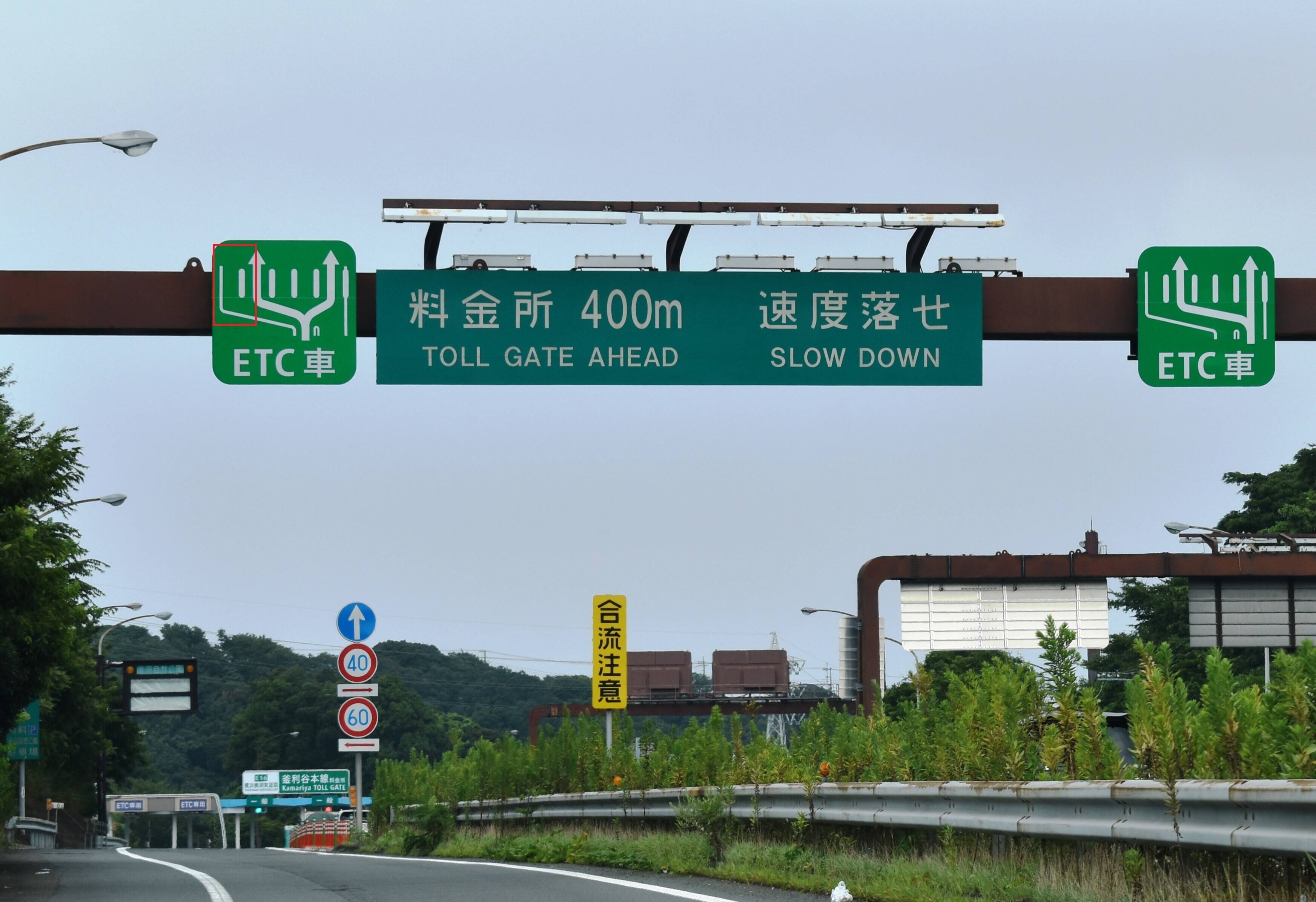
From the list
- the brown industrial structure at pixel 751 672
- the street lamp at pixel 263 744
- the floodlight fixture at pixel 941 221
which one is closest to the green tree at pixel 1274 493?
the brown industrial structure at pixel 751 672

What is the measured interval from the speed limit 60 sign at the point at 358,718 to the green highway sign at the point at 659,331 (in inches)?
493

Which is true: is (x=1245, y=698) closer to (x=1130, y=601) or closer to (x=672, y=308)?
(x=672, y=308)

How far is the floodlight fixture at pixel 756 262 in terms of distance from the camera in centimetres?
1714

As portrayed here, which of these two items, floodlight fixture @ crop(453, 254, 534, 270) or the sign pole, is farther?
the sign pole

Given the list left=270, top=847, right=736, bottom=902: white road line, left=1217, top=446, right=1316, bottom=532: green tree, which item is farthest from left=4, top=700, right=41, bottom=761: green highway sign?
left=1217, top=446, right=1316, bottom=532: green tree

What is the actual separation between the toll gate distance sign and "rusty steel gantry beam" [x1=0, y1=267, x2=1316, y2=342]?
12.1 metres

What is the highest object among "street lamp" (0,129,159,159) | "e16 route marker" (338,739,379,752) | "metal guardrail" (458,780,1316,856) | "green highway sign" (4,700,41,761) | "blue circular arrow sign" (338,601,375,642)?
"street lamp" (0,129,159,159)

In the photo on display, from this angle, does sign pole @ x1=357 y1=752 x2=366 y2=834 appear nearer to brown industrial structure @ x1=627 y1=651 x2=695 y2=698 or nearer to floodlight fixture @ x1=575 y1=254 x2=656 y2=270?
floodlight fixture @ x1=575 y1=254 x2=656 y2=270

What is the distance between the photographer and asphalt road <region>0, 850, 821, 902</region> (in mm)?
13117

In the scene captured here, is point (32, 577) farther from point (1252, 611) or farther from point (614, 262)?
point (1252, 611)

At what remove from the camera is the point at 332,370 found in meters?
16.8

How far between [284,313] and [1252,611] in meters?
29.0

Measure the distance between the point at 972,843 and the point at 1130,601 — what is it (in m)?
68.1

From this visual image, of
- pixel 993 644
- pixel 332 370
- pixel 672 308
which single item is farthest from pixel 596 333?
pixel 993 644
